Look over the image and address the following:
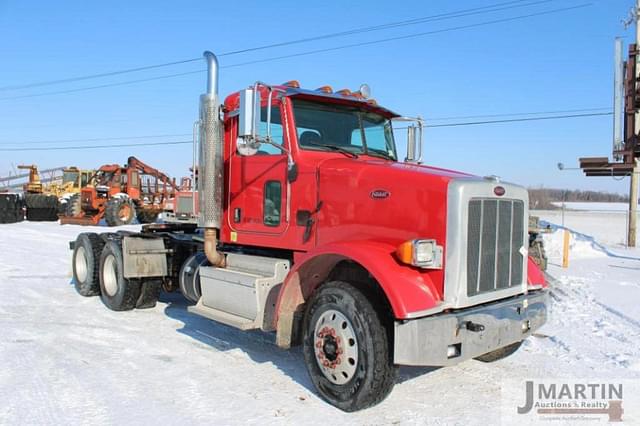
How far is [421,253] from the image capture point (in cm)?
391

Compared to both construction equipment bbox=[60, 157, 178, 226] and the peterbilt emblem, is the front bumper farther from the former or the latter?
construction equipment bbox=[60, 157, 178, 226]

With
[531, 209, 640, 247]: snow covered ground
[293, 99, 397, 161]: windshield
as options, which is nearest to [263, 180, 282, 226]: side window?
[293, 99, 397, 161]: windshield

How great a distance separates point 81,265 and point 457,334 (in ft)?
22.8

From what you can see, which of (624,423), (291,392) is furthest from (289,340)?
(624,423)

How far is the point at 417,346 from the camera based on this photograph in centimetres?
372

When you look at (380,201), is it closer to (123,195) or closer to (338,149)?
(338,149)

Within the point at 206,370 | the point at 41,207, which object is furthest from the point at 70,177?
the point at 206,370

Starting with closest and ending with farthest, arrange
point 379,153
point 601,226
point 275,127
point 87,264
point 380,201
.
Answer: point 380,201 → point 275,127 → point 379,153 → point 87,264 → point 601,226

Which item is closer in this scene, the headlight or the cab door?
the headlight

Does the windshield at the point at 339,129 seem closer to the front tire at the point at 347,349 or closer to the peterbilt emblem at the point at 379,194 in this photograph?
the peterbilt emblem at the point at 379,194

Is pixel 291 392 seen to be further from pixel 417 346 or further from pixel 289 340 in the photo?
pixel 417 346

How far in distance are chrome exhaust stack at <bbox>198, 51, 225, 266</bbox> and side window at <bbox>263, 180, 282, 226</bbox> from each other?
77 cm

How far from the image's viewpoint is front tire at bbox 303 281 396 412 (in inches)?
155

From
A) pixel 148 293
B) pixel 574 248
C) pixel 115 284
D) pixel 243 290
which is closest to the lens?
pixel 243 290
